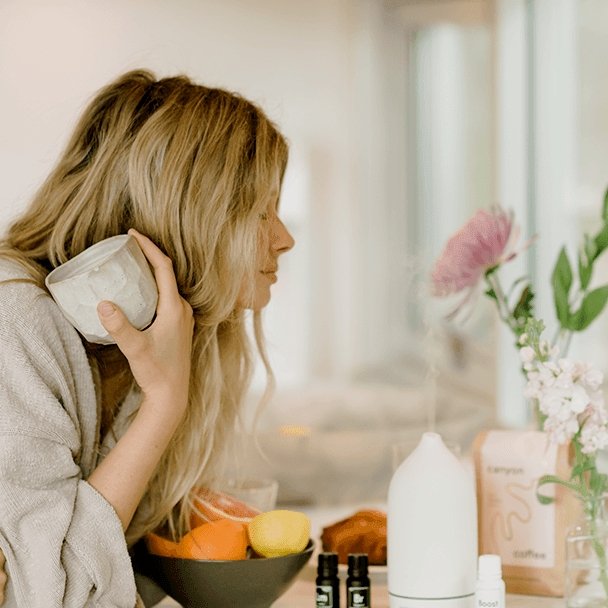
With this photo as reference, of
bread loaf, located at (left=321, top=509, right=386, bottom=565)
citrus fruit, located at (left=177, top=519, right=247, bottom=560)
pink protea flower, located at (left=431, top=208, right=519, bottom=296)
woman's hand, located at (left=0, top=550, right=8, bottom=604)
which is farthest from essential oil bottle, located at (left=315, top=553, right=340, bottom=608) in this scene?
pink protea flower, located at (left=431, top=208, right=519, bottom=296)

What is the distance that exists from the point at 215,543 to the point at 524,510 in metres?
0.41

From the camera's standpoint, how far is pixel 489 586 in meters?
1.08

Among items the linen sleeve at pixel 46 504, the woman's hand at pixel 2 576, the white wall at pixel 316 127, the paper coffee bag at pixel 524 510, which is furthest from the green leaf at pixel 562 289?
the white wall at pixel 316 127

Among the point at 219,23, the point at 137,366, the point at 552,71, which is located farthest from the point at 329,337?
the point at 137,366

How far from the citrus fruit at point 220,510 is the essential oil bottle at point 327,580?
6.7 inches

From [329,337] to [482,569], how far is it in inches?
128

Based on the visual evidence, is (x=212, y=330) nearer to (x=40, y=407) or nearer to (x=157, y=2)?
(x=40, y=407)

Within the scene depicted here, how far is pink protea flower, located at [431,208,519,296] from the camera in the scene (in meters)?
1.51

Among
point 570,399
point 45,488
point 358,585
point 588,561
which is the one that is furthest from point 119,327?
point 588,561

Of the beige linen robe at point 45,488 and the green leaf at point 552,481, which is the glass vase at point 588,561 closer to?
the green leaf at point 552,481

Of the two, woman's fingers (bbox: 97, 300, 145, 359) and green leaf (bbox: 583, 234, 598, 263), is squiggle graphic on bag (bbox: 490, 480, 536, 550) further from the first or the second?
woman's fingers (bbox: 97, 300, 145, 359)

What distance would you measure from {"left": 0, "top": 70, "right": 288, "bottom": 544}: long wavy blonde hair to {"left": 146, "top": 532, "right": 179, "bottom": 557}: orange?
0.18ft

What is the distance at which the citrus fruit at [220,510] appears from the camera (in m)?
1.36

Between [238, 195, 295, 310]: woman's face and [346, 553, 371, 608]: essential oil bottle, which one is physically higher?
[238, 195, 295, 310]: woman's face
